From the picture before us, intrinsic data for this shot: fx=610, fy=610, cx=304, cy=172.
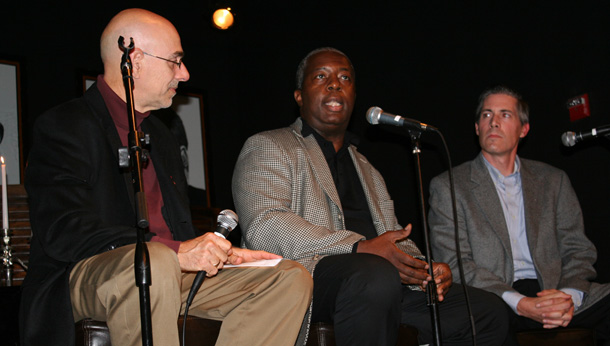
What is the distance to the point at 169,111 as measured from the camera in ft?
18.5

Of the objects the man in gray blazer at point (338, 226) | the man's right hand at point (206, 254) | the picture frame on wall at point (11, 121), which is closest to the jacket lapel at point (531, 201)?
the man in gray blazer at point (338, 226)

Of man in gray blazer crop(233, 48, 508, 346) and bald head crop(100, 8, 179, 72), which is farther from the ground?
bald head crop(100, 8, 179, 72)

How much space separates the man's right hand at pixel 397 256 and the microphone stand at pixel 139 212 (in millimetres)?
1144

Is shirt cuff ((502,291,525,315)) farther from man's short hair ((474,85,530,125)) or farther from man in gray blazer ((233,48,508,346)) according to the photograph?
man's short hair ((474,85,530,125))

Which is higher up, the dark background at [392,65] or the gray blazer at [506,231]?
the dark background at [392,65]

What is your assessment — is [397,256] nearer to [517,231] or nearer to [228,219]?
[228,219]

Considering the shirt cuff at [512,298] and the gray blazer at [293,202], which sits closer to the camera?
the gray blazer at [293,202]

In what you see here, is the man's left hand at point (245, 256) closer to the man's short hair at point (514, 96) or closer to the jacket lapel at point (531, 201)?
the jacket lapel at point (531, 201)

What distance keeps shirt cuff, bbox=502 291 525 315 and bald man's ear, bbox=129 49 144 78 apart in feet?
7.36

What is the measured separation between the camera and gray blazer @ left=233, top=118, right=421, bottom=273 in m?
2.82

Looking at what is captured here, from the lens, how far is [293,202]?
3070 mm

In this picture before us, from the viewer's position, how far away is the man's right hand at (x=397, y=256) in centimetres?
272

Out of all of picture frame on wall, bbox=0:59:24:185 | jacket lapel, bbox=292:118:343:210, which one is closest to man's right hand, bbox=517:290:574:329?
jacket lapel, bbox=292:118:343:210

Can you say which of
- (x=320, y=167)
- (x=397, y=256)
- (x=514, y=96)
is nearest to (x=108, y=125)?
(x=320, y=167)
